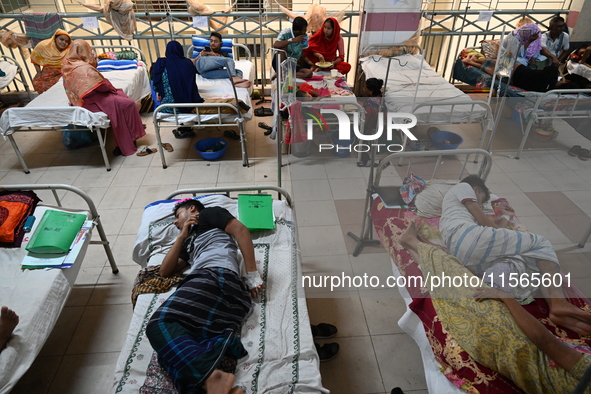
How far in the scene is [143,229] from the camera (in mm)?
1986

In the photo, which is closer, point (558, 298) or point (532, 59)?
point (558, 298)

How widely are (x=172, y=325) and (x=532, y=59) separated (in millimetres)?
2649

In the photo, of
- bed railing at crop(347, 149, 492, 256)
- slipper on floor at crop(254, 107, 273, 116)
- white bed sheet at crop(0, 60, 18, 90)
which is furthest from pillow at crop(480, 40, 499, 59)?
white bed sheet at crop(0, 60, 18, 90)

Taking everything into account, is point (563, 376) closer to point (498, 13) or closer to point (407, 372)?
point (407, 372)

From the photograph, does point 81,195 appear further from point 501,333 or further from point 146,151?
point 501,333

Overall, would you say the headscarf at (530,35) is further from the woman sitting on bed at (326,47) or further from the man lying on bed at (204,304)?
the man lying on bed at (204,304)

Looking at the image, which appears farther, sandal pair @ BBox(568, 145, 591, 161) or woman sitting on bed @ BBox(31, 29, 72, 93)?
woman sitting on bed @ BBox(31, 29, 72, 93)

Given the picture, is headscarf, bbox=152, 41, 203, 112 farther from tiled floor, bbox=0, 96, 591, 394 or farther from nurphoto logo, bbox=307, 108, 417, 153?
nurphoto logo, bbox=307, 108, 417, 153

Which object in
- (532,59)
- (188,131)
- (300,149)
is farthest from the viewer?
(188,131)

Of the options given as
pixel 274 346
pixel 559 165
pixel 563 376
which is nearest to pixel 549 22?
pixel 559 165

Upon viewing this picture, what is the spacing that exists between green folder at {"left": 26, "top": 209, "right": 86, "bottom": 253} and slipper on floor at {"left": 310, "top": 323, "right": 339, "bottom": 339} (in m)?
1.38

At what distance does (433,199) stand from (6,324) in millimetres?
1726

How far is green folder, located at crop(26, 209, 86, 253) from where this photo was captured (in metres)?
1.84

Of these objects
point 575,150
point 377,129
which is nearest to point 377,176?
point 377,129
